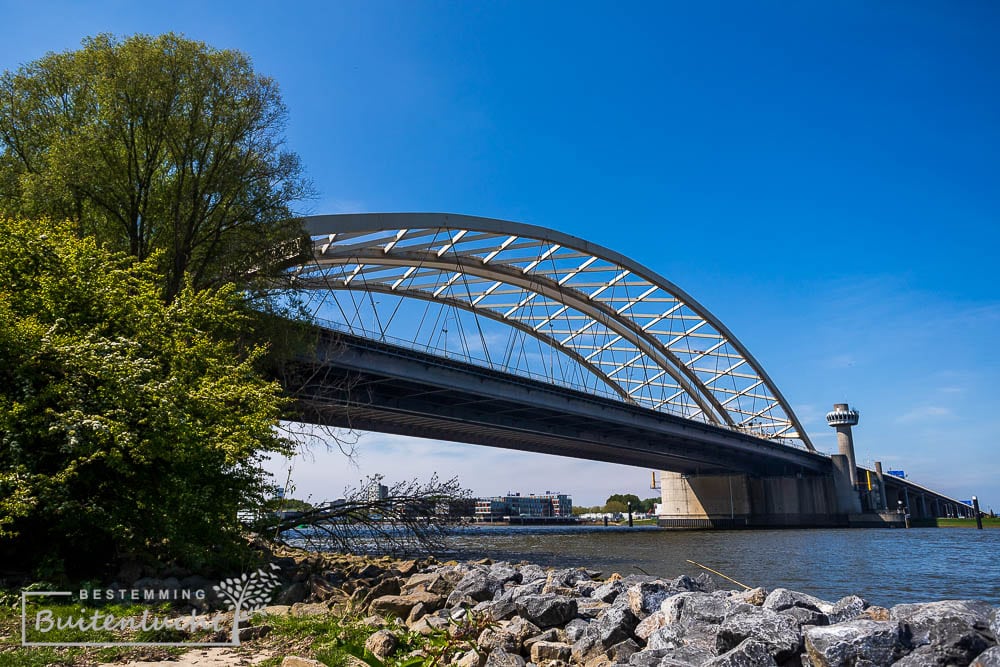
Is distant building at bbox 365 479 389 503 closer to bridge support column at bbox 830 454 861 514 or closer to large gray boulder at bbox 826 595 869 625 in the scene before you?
large gray boulder at bbox 826 595 869 625

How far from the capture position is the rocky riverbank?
6.08 meters

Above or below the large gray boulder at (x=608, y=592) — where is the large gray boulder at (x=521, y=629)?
below

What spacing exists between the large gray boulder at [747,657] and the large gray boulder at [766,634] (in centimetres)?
2

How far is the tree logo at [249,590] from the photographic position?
9.90 meters

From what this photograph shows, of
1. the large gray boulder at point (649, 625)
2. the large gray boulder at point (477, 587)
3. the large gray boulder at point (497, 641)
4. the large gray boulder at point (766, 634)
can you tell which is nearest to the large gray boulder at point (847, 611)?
the large gray boulder at point (766, 634)

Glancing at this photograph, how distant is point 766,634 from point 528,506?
15594 centimetres

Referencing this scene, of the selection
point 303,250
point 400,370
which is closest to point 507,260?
point 400,370

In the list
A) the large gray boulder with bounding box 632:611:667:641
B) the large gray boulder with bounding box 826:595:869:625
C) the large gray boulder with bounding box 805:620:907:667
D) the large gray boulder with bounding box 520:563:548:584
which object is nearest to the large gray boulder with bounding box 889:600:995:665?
the large gray boulder with bounding box 805:620:907:667

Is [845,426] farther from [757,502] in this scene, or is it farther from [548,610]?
[548,610]

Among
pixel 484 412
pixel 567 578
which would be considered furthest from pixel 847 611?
pixel 484 412

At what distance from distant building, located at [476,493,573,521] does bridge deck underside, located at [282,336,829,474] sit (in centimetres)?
7880

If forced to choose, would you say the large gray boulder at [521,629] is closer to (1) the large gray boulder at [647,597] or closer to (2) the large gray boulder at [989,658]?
(1) the large gray boulder at [647,597]

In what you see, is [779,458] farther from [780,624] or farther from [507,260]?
[780,624]

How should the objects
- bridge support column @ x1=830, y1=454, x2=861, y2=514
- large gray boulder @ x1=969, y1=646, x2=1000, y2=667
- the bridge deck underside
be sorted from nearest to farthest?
large gray boulder @ x1=969, y1=646, x2=1000, y2=667, the bridge deck underside, bridge support column @ x1=830, y1=454, x2=861, y2=514
